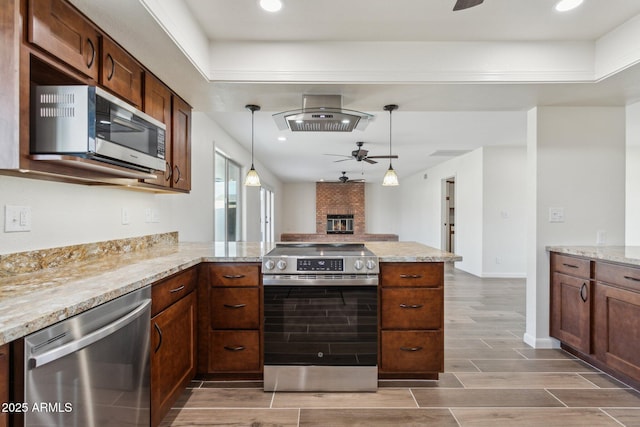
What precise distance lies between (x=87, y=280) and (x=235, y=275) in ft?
2.96

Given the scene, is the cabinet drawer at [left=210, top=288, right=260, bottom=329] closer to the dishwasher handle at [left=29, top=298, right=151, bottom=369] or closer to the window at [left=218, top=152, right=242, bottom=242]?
the dishwasher handle at [left=29, top=298, right=151, bottom=369]

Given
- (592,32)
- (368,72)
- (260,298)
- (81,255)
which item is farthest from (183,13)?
(592,32)

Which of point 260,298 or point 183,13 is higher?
point 183,13

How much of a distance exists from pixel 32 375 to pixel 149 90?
1.84 meters

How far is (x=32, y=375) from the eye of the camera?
0.94 metres

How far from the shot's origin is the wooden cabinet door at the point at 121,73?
1738 mm

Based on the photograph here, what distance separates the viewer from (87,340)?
3.74 ft

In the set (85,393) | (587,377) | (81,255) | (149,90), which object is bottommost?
(587,377)

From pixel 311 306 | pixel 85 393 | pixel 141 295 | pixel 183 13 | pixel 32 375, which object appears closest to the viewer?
pixel 32 375

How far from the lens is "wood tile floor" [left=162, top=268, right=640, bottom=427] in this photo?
1.87 meters

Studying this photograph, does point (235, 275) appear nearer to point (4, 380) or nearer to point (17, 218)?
point (17, 218)

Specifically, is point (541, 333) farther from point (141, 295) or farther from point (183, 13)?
point (183, 13)

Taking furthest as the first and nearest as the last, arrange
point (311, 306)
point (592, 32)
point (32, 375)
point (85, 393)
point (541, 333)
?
point (541, 333) < point (592, 32) < point (311, 306) < point (85, 393) < point (32, 375)

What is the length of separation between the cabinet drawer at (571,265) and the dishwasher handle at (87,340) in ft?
9.75
